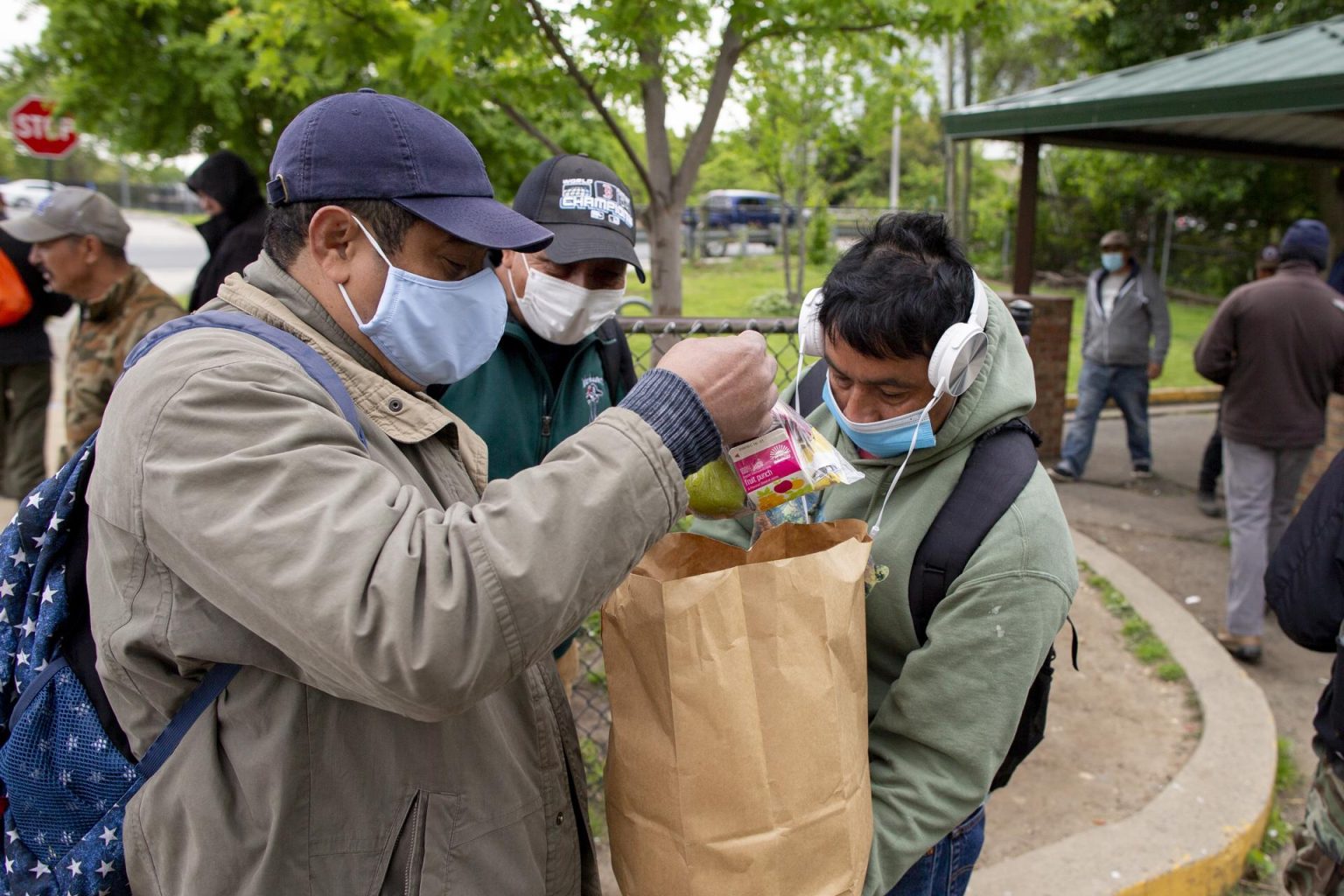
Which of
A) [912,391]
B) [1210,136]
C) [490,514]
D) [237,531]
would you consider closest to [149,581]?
[237,531]

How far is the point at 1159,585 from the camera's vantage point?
18.3ft

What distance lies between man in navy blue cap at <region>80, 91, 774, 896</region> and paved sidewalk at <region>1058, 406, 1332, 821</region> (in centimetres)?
333

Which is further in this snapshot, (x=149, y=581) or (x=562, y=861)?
(x=562, y=861)

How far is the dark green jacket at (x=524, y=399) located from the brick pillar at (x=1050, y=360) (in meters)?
5.58

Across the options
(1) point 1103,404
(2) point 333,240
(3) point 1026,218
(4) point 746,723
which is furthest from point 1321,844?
(3) point 1026,218

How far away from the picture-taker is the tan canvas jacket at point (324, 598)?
41.9 inches

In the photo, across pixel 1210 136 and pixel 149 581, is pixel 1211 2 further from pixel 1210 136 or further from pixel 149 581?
pixel 149 581

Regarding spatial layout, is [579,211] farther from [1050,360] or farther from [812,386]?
[1050,360]

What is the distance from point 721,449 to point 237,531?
1.97 feet

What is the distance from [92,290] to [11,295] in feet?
4.72

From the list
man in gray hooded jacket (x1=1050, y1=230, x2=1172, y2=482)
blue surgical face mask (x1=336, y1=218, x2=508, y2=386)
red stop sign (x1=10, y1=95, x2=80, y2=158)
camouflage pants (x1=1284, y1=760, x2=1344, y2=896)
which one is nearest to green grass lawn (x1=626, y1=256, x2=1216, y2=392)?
man in gray hooded jacket (x1=1050, y1=230, x2=1172, y2=482)

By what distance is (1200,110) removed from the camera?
19.0 feet

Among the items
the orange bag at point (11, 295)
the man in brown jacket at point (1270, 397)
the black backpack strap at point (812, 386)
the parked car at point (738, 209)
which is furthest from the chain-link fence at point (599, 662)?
the parked car at point (738, 209)

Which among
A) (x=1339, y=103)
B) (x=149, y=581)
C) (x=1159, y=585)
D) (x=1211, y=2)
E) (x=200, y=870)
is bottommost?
(x=1159, y=585)
